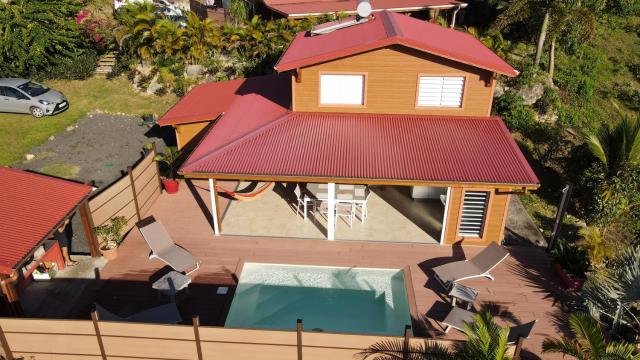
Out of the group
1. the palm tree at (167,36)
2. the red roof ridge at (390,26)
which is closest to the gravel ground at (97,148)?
the palm tree at (167,36)

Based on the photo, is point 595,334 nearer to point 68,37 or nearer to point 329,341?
point 329,341

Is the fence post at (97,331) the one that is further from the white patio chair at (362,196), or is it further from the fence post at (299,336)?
the white patio chair at (362,196)

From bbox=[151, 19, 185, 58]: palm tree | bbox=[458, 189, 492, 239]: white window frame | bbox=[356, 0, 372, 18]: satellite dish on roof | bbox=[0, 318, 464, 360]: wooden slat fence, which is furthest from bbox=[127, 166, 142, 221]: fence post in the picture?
bbox=[151, 19, 185, 58]: palm tree

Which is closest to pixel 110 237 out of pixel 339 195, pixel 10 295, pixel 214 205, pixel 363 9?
pixel 214 205

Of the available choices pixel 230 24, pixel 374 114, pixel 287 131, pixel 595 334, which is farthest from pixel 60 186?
pixel 230 24

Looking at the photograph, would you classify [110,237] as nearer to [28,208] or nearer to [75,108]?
[28,208]
